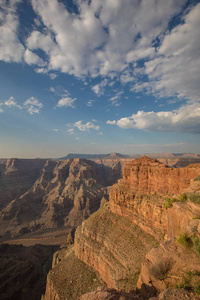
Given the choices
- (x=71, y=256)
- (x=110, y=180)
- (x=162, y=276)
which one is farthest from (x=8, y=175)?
(x=162, y=276)

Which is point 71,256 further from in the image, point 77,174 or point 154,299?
point 77,174

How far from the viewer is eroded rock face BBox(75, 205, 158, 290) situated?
21938 millimetres

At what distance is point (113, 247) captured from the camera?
87.8 ft

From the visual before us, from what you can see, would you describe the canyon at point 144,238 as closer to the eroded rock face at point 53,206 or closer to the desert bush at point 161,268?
the desert bush at point 161,268

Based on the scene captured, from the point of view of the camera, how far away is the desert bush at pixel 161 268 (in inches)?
383

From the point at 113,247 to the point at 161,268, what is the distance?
2006 centimetres

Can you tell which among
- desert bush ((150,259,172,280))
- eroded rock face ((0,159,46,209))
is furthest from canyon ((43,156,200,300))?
eroded rock face ((0,159,46,209))

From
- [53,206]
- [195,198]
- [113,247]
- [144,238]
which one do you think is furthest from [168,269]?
[53,206]

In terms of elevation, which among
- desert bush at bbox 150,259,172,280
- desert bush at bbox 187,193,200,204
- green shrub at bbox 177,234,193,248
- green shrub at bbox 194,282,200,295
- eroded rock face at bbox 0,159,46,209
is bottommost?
eroded rock face at bbox 0,159,46,209

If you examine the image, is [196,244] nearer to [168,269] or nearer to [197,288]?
[168,269]

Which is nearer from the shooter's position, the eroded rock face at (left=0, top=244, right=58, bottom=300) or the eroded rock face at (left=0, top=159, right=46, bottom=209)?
the eroded rock face at (left=0, top=244, right=58, bottom=300)

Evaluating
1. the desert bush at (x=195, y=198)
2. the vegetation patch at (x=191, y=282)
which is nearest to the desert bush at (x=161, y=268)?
the vegetation patch at (x=191, y=282)

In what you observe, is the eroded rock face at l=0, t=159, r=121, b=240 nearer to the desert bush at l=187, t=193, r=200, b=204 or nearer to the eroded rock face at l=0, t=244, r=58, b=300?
the eroded rock face at l=0, t=244, r=58, b=300

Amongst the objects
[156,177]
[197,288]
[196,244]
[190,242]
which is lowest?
[197,288]
